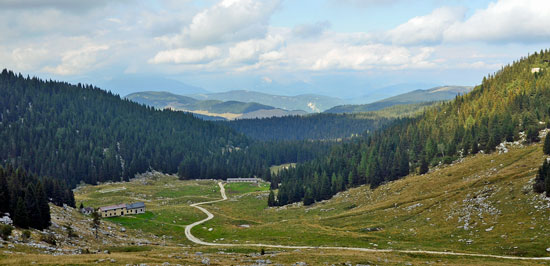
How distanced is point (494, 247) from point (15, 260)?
66654 millimetres

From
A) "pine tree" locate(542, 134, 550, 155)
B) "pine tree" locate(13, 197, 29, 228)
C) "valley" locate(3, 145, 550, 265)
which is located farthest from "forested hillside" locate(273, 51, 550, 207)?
"pine tree" locate(13, 197, 29, 228)

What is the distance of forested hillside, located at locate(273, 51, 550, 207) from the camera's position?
454ft

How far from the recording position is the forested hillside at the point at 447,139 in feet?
454

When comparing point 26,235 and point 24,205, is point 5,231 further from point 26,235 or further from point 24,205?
point 24,205

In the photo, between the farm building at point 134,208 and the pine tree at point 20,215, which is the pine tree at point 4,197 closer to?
the pine tree at point 20,215

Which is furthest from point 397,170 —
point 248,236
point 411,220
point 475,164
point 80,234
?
point 80,234

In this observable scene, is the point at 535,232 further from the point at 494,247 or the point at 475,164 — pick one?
the point at 475,164

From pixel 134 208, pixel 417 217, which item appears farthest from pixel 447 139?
pixel 134 208

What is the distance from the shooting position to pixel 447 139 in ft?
541

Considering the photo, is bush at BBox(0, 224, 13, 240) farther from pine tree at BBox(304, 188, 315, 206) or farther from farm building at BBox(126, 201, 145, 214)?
pine tree at BBox(304, 188, 315, 206)

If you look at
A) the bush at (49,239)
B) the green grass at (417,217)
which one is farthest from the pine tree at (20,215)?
the green grass at (417,217)

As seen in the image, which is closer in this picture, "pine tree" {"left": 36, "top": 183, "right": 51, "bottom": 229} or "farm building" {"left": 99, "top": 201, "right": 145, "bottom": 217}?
"pine tree" {"left": 36, "top": 183, "right": 51, "bottom": 229}

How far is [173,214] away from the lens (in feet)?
402

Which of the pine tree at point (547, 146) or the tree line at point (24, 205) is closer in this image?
the tree line at point (24, 205)
